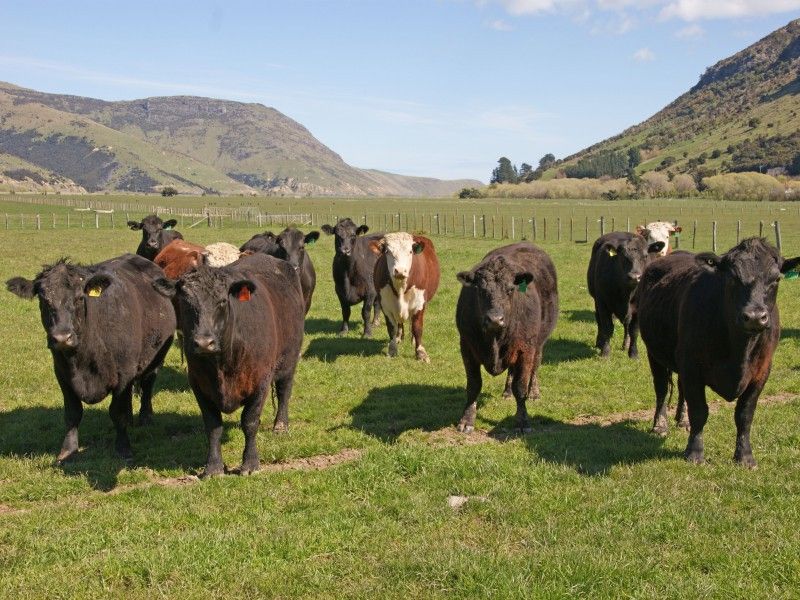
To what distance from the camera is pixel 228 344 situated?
7203 mm

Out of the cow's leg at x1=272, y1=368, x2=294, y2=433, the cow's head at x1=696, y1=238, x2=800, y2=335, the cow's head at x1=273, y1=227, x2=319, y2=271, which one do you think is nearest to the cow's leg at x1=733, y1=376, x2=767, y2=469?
the cow's head at x1=696, y1=238, x2=800, y2=335

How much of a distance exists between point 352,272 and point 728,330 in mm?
9715

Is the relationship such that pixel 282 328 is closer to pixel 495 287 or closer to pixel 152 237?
pixel 495 287

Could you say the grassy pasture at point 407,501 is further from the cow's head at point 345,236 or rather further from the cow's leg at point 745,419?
the cow's head at point 345,236

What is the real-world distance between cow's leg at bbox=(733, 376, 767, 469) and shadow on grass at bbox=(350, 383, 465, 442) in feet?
10.8

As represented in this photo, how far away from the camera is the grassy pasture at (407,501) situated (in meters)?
5.02

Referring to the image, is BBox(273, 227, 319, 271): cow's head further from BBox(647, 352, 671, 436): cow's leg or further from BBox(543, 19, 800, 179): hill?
BBox(543, 19, 800, 179): hill

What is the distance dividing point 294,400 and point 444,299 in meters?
8.87

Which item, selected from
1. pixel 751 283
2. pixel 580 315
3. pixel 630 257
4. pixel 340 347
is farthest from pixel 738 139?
pixel 751 283

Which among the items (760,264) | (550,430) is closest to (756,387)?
(760,264)

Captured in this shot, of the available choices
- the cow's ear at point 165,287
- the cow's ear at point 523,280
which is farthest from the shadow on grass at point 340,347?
the cow's ear at point 165,287

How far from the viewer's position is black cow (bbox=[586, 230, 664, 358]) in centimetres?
1300

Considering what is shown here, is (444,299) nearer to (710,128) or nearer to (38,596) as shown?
(38,596)

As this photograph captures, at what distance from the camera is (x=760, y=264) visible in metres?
6.82
